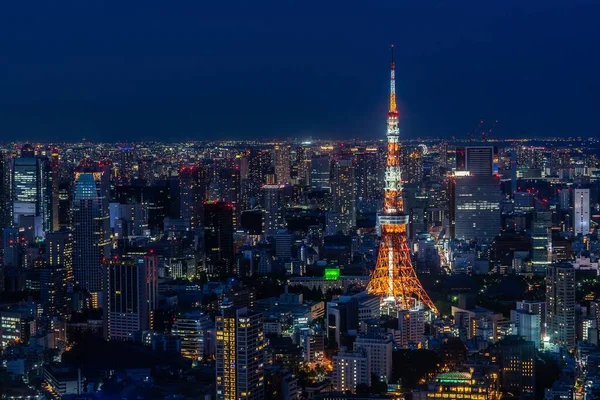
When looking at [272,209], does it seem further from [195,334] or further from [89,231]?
[195,334]

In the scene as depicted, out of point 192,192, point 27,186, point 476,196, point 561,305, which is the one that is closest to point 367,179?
point 476,196

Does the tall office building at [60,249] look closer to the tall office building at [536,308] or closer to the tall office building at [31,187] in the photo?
the tall office building at [31,187]

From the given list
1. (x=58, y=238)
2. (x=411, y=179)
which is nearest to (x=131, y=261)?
(x=58, y=238)

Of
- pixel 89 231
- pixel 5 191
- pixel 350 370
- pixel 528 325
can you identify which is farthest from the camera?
pixel 5 191

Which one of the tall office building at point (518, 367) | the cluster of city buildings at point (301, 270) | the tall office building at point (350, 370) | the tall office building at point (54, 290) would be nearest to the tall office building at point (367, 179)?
the cluster of city buildings at point (301, 270)

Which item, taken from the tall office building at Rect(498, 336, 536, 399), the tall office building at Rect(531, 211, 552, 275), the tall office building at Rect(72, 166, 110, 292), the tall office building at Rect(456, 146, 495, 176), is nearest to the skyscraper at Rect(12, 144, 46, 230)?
the tall office building at Rect(72, 166, 110, 292)

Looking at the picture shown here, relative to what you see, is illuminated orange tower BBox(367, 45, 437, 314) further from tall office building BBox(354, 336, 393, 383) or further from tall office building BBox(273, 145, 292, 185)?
tall office building BBox(273, 145, 292, 185)
